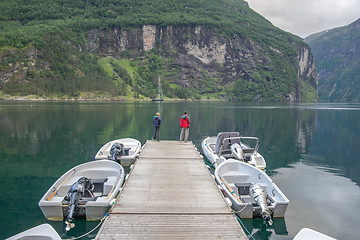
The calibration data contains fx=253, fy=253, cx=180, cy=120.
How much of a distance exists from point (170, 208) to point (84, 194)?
5.03 metres

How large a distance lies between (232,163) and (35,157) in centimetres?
1890

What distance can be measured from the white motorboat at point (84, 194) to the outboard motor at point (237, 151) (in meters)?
8.79

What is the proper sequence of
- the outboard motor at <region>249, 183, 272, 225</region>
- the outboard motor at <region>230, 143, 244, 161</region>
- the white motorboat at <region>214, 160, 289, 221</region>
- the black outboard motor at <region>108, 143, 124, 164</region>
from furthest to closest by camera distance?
the black outboard motor at <region>108, 143, 124, 164</region> < the outboard motor at <region>230, 143, 244, 161</region> < the white motorboat at <region>214, 160, 289, 221</region> < the outboard motor at <region>249, 183, 272, 225</region>

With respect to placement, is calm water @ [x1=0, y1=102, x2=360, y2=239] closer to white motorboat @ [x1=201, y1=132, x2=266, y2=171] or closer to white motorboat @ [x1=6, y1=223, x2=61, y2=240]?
white motorboat @ [x1=201, y1=132, x2=266, y2=171]

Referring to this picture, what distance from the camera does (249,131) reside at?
44.1m

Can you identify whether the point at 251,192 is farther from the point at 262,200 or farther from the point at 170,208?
the point at 170,208

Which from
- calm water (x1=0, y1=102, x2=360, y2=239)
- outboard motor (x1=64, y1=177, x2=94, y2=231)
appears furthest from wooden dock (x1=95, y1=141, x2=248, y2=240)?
calm water (x1=0, y1=102, x2=360, y2=239)

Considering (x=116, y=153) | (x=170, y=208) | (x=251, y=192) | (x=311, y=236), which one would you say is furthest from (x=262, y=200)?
(x=116, y=153)

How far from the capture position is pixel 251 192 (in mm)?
12586

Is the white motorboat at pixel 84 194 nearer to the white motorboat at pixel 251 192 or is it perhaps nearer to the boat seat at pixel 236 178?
the white motorboat at pixel 251 192

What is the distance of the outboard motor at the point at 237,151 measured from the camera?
1892 cm

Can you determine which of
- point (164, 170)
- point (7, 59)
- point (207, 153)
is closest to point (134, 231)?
point (164, 170)

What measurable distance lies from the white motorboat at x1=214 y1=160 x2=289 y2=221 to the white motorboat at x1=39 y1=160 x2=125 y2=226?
18.5ft

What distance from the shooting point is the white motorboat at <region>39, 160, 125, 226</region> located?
35.9 feet
